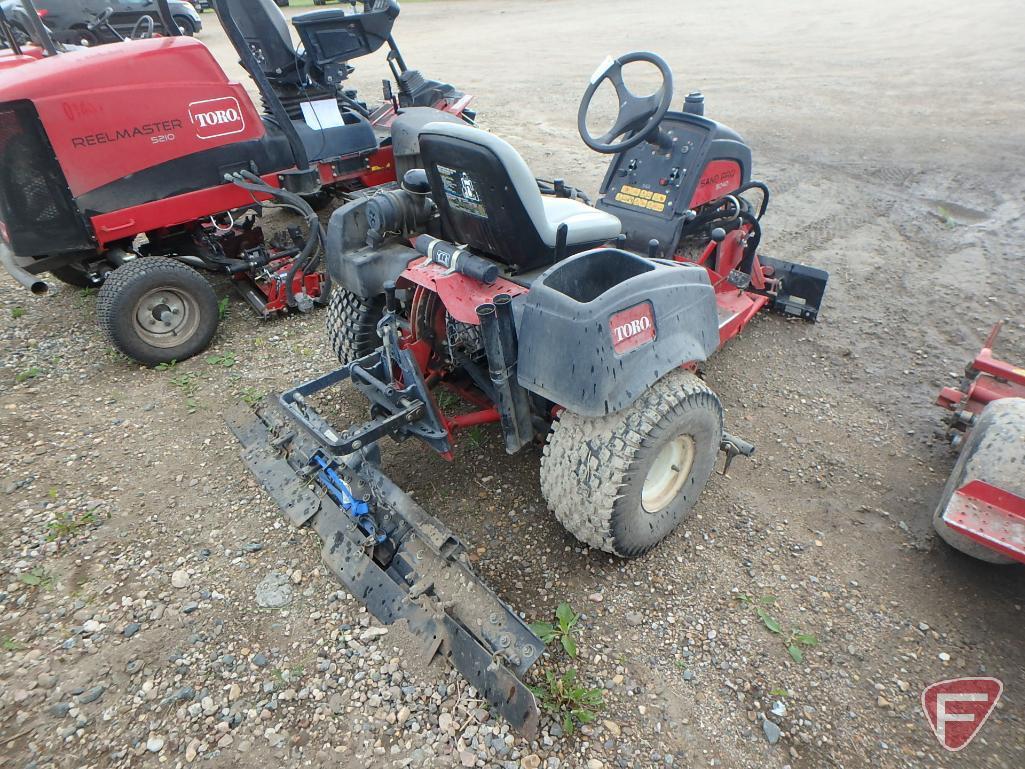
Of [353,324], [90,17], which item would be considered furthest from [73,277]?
[90,17]

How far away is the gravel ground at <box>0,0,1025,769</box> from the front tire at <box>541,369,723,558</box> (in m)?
0.27

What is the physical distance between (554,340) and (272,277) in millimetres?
2956

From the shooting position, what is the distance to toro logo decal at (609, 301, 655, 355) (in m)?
2.08

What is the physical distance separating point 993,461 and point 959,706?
0.86 m

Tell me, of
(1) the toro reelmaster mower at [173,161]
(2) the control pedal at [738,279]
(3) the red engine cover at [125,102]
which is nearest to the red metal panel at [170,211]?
(1) the toro reelmaster mower at [173,161]

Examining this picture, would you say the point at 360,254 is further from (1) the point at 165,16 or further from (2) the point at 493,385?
(1) the point at 165,16

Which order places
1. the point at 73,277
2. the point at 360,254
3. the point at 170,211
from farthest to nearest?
the point at 73,277
the point at 170,211
the point at 360,254

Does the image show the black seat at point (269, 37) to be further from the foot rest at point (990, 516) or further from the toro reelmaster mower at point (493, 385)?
the foot rest at point (990, 516)

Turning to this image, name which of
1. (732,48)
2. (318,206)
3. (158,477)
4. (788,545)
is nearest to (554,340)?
(788,545)

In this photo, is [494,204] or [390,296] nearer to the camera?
[494,204]

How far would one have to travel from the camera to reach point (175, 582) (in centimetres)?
252

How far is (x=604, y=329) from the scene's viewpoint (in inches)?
80.5

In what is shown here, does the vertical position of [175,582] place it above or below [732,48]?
below

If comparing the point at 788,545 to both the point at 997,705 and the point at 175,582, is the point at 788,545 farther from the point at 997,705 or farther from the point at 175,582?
the point at 175,582
